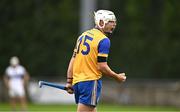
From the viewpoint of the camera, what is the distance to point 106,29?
1136 centimetres

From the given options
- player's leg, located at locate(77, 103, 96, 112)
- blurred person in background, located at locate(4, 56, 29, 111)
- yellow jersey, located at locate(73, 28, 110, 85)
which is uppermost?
yellow jersey, located at locate(73, 28, 110, 85)

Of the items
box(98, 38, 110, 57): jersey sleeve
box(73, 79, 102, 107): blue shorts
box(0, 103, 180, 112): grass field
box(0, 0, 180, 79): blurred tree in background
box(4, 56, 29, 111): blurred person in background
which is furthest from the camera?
box(0, 0, 180, 79): blurred tree in background

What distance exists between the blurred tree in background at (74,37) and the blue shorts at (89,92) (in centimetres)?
2093

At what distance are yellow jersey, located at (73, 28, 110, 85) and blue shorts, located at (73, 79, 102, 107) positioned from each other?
0.20 ft

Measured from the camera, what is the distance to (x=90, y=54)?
1123cm

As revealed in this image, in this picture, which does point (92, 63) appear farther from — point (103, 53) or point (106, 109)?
point (106, 109)

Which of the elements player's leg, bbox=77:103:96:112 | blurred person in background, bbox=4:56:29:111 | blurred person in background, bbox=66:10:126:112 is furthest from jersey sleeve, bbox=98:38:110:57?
blurred person in background, bbox=4:56:29:111

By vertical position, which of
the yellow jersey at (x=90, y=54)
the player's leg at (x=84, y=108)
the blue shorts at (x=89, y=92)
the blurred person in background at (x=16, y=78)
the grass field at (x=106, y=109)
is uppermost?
the yellow jersey at (x=90, y=54)

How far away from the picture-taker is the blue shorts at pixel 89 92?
11242 millimetres

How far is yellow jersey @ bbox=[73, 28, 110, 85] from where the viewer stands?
11.2 meters

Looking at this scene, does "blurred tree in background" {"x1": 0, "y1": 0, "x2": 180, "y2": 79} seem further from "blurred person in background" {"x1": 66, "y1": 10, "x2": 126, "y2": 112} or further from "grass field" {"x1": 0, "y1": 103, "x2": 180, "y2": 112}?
"blurred person in background" {"x1": 66, "y1": 10, "x2": 126, "y2": 112}

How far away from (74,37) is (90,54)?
2263 centimetres

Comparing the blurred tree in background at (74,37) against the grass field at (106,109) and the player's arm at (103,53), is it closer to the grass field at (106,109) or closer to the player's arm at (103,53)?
the grass field at (106,109)

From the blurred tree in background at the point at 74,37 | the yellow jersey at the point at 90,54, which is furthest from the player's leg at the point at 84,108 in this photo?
the blurred tree in background at the point at 74,37
